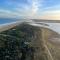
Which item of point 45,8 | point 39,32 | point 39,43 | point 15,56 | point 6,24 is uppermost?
point 45,8

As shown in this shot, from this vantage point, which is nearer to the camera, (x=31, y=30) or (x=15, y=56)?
(x=15, y=56)

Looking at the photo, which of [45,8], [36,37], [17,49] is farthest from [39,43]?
[45,8]

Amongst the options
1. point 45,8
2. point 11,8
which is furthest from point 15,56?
point 45,8

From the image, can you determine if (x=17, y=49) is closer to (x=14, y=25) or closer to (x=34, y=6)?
(x=14, y=25)

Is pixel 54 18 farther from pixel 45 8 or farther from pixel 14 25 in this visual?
pixel 14 25

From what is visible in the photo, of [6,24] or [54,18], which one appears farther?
[54,18]

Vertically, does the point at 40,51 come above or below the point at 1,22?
below

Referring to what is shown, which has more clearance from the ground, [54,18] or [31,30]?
[54,18]

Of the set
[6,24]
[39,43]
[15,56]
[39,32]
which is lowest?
[15,56]
